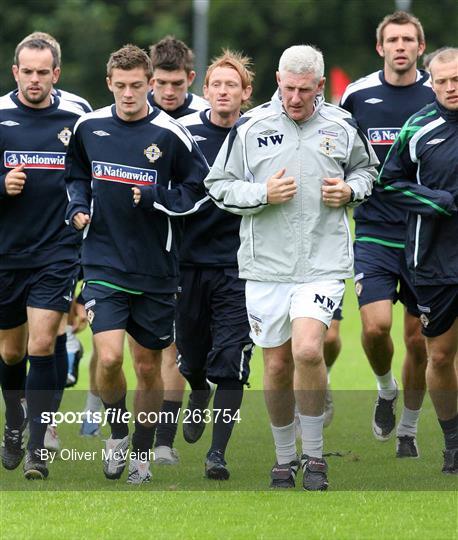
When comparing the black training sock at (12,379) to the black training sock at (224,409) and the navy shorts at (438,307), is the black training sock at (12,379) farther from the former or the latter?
the navy shorts at (438,307)

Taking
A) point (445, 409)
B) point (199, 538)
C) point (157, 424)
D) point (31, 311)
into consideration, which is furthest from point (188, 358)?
point (199, 538)

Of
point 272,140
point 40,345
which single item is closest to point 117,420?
point 40,345

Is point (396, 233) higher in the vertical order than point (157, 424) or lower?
higher

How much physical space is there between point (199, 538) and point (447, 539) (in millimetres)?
1158

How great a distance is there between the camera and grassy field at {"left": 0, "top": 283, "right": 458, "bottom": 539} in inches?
268

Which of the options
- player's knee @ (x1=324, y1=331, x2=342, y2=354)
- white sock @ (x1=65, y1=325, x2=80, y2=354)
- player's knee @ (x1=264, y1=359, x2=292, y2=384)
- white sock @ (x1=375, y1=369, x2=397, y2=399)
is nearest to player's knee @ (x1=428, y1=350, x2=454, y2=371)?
player's knee @ (x1=264, y1=359, x2=292, y2=384)

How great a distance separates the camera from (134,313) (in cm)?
844

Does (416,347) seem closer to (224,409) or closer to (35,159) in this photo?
(224,409)

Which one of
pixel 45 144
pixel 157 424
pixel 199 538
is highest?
pixel 45 144

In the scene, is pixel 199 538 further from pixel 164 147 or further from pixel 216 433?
pixel 164 147

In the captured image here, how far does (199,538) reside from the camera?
6609 mm

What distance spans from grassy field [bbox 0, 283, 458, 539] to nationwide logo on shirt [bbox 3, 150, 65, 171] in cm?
193

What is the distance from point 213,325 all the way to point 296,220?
1.53 m

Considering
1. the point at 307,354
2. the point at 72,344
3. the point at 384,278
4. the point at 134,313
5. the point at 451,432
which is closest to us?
the point at 307,354
